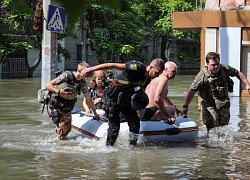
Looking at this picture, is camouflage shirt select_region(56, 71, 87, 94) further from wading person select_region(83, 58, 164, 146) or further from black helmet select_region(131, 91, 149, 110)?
black helmet select_region(131, 91, 149, 110)

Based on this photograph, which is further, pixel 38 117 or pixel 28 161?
pixel 38 117

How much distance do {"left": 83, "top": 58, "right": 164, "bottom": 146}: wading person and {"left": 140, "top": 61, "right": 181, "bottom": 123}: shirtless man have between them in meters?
0.38

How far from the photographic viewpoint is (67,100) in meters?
8.70

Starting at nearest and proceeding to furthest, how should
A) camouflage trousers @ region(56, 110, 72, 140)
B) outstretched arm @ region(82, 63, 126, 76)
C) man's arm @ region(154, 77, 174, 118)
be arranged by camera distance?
outstretched arm @ region(82, 63, 126, 76)
man's arm @ region(154, 77, 174, 118)
camouflage trousers @ region(56, 110, 72, 140)

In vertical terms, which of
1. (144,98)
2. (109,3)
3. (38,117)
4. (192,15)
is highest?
(192,15)

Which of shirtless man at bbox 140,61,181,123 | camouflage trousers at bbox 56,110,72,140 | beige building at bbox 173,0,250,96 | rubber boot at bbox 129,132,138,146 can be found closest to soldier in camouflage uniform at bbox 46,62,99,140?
camouflage trousers at bbox 56,110,72,140

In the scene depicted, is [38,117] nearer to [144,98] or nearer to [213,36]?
[144,98]

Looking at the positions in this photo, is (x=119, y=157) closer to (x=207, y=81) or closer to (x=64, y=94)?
(x=64, y=94)

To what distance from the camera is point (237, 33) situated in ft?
62.5

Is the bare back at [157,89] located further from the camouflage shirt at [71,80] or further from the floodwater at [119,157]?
the camouflage shirt at [71,80]

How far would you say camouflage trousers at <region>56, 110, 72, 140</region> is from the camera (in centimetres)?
884

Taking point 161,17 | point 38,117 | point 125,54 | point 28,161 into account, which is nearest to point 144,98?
point 28,161

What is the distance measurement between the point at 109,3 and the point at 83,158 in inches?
229

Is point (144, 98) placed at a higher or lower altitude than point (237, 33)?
lower
